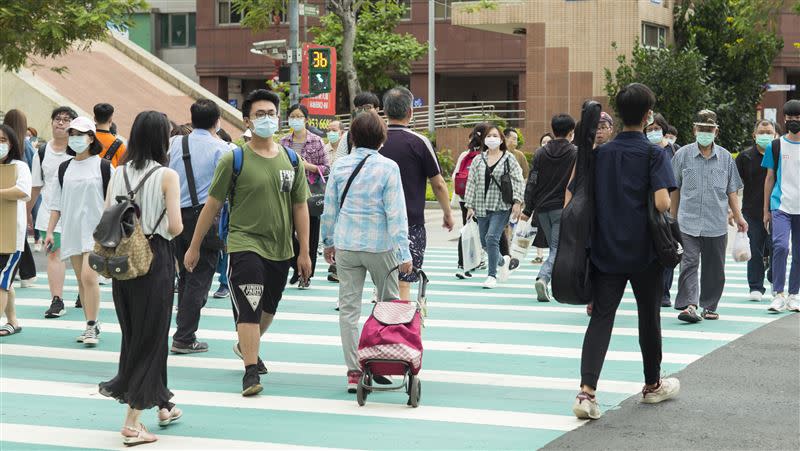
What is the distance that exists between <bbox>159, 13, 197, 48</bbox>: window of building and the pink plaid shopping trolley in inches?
2439

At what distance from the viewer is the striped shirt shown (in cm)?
1157

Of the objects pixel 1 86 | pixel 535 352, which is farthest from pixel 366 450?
pixel 1 86

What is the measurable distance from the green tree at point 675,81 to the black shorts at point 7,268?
28808mm

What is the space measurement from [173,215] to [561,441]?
8.50 ft

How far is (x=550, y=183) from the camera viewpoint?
43.8 ft

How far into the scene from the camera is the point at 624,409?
25.1ft

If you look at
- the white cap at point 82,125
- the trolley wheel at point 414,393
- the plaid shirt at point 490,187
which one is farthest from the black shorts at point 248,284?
the plaid shirt at point 490,187

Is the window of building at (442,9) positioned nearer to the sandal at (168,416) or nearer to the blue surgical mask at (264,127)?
the blue surgical mask at (264,127)

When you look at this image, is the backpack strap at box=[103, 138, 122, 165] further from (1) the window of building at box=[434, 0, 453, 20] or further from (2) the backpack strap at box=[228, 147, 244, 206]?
(1) the window of building at box=[434, 0, 453, 20]

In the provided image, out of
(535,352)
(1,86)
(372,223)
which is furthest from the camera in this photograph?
(1,86)

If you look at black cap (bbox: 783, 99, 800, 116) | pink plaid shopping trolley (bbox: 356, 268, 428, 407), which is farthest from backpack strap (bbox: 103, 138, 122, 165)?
black cap (bbox: 783, 99, 800, 116)

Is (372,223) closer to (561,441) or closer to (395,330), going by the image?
(395,330)

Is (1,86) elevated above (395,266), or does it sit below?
above

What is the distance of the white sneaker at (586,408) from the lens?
7.24m
